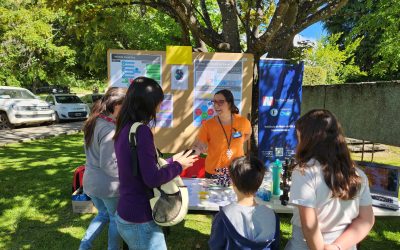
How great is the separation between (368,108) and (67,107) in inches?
543

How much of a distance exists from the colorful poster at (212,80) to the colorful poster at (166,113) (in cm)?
34

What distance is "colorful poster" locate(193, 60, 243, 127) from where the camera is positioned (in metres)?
4.45

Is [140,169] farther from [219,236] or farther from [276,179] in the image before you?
[276,179]

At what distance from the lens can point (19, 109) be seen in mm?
12859

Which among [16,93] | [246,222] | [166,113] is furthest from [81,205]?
[16,93]

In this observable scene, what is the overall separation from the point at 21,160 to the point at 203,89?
5.75 metres

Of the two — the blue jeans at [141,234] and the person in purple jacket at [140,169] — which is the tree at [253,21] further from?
the blue jeans at [141,234]

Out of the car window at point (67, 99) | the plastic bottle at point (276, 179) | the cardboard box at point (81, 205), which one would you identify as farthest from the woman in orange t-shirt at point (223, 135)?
the car window at point (67, 99)

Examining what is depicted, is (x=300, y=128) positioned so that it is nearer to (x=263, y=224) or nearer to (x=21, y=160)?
(x=263, y=224)

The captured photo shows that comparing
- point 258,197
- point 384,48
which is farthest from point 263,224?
point 384,48

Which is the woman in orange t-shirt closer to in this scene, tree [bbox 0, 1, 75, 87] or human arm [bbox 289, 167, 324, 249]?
human arm [bbox 289, 167, 324, 249]

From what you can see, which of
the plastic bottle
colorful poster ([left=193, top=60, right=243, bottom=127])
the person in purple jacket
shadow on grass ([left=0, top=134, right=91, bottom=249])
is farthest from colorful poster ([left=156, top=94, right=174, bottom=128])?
the person in purple jacket

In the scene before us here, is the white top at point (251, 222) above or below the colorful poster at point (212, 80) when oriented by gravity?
below

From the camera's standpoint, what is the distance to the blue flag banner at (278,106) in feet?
15.2
